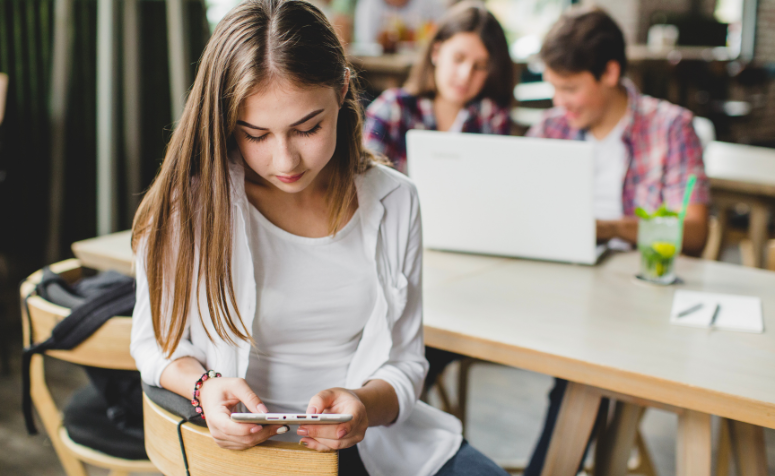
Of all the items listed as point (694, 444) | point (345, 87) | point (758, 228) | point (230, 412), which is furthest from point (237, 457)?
point (758, 228)

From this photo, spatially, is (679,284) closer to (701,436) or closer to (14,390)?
(701,436)

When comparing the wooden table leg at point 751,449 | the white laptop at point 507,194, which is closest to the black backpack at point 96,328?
the white laptop at point 507,194

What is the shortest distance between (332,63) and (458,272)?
2.19 ft

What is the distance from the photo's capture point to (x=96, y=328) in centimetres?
111

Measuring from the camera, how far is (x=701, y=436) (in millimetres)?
1124

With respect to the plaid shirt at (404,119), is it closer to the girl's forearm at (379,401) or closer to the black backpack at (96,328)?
the black backpack at (96,328)

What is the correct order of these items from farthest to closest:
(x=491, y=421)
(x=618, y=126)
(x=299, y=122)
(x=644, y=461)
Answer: (x=491, y=421), (x=618, y=126), (x=644, y=461), (x=299, y=122)

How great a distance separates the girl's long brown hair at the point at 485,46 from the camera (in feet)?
6.86

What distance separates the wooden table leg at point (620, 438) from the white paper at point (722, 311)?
229 mm

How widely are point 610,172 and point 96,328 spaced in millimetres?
1480

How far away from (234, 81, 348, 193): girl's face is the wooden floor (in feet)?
4.44

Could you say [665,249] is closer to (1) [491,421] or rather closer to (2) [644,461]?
(2) [644,461]

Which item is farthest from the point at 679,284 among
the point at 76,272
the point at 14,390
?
the point at 14,390

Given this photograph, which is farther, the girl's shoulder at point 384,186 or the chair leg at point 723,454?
the chair leg at point 723,454
